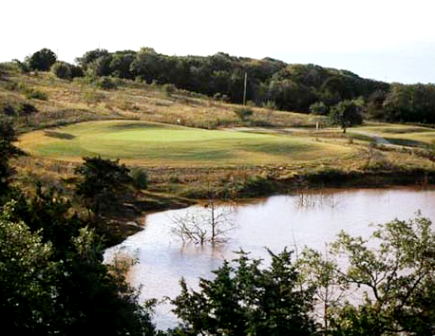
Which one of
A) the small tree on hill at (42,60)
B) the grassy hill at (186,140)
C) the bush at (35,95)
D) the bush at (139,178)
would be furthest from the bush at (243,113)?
the small tree on hill at (42,60)

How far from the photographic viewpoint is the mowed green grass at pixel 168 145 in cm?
4584

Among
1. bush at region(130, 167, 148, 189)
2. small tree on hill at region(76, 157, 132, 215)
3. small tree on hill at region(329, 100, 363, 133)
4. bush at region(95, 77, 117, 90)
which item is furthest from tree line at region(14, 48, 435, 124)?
small tree on hill at region(76, 157, 132, 215)

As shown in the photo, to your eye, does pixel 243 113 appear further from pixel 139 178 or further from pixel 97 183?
pixel 97 183

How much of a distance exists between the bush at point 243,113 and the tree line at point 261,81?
11682mm

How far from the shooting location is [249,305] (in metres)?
13.6

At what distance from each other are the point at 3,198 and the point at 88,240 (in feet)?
30.3

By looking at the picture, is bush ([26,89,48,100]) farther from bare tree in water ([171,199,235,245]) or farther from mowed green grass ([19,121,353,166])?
bare tree in water ([171,199,235,245])

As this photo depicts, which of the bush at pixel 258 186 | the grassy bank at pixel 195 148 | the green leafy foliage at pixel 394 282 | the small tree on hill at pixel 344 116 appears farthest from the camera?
the small tree on hill at pixel 344 116

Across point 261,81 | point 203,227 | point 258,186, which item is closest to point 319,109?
point 261,81

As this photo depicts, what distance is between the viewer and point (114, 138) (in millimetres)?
50688

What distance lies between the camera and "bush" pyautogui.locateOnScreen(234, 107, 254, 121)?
6675 centimetres

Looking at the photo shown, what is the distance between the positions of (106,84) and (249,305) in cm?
6603

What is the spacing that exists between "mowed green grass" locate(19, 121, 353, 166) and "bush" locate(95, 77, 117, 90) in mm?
20376

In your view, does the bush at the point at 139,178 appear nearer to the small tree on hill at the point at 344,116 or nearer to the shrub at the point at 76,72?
the small tree on hill at the point at 344,116
